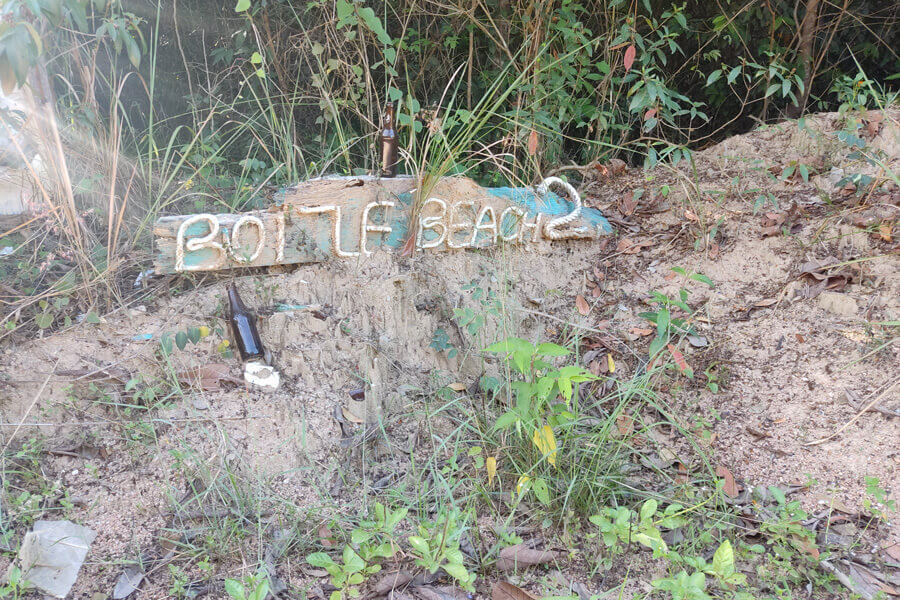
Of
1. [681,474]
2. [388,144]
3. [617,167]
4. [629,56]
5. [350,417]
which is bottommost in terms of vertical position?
[681,474]

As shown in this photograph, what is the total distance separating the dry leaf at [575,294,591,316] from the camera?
8.82ft

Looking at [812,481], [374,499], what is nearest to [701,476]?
[812,481]

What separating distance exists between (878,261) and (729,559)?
4.95ft

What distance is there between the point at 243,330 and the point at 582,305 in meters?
1.40

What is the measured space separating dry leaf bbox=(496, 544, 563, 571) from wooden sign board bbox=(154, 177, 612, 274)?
4.05 feet

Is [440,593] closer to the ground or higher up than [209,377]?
closer to the ground

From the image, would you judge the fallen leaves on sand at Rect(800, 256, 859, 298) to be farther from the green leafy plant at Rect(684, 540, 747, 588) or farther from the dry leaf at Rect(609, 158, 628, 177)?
the green leafy plant at Rect(684, 540, 747, 588)

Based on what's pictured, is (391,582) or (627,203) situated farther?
(627,203)

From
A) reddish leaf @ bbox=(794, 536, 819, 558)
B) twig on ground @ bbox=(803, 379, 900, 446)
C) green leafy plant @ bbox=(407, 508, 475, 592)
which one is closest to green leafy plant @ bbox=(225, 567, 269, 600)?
green leafy plant @ bbox=(407, 508, 475, 592)

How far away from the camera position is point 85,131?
2.40 metres

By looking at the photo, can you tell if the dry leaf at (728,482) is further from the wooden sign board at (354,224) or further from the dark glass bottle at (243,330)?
the dark glass bottle at (243,330)

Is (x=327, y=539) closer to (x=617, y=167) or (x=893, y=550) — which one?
(x=893, y=550)

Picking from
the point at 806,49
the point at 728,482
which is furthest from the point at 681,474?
the point at 806,49

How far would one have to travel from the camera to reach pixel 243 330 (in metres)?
2.09
